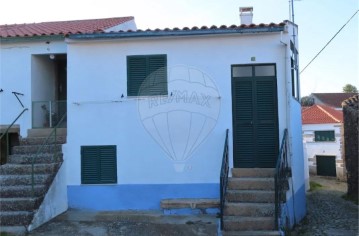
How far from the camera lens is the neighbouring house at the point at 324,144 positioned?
93.5 ft

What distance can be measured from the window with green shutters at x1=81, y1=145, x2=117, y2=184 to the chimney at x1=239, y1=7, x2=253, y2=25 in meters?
5.18

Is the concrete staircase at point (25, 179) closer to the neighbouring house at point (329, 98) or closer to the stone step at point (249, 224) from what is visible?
the stone step at point (249, 224)

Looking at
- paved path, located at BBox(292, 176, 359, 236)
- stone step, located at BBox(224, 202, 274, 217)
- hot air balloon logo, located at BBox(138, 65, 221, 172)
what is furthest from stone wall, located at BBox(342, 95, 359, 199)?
stone step, located at BBox(224, 202, 274, 217)

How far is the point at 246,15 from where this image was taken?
35.9 feet

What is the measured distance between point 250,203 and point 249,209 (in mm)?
235

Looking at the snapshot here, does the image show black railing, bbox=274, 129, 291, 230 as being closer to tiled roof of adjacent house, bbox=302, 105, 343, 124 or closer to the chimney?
the chimney

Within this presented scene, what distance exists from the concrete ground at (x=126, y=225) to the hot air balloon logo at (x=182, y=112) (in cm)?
144

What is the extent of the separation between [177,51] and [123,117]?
2.20m

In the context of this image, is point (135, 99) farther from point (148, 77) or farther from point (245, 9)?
point (245, 9)

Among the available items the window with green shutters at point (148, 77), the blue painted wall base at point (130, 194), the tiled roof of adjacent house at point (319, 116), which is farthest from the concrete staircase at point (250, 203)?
the tiled roof of adjacent house at point (319, 116)

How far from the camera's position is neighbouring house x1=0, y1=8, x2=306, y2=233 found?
9445mm

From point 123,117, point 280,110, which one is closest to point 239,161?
point 280,110

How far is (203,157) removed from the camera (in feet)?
31.2

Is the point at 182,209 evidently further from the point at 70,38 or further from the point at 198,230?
the point at 70,38
